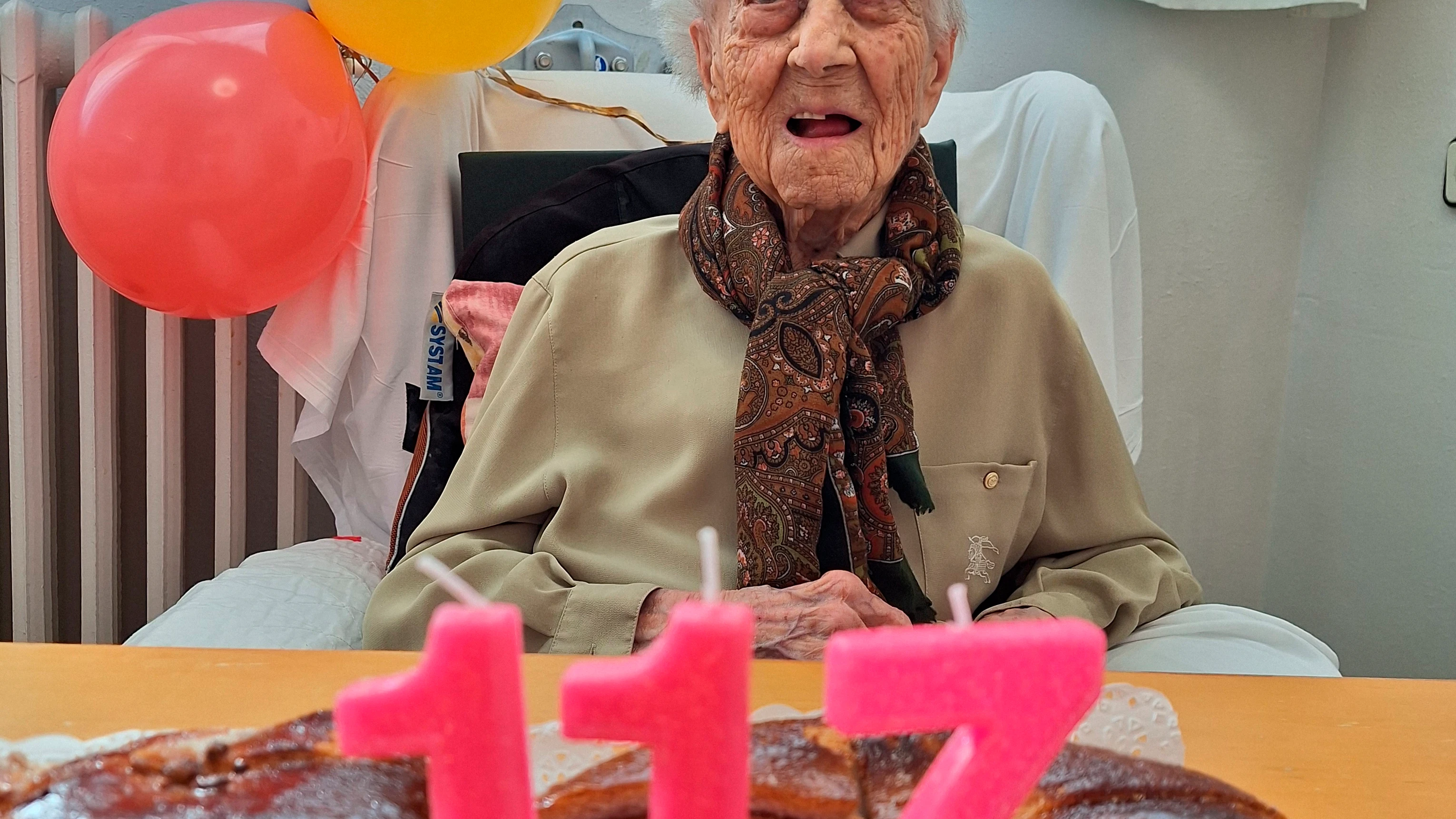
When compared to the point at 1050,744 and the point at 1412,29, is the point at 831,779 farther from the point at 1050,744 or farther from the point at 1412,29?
the point at 1412,29

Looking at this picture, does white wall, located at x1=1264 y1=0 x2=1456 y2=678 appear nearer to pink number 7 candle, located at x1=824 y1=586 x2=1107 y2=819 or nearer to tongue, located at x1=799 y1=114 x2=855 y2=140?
tongue, located at x1=799 y1=114 x2=855 y2=140

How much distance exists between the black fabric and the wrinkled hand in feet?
2.52

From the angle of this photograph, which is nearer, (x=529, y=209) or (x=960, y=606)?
(x=960, y=606)

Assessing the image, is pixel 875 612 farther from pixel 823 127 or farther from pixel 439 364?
pixel 439 364

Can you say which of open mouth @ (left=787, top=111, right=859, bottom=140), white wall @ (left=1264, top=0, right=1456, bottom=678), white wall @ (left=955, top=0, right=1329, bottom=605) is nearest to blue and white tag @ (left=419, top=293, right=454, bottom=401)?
open mouth @ (left=787, top=111, right=859, bottom=140)

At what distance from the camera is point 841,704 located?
35 centimetres

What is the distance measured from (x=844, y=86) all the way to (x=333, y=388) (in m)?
1.08

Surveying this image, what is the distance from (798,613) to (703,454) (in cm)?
23

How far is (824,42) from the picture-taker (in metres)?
1.20

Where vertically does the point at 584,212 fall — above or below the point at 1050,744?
above

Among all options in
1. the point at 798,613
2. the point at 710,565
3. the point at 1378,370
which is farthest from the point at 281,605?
the point at 1378,370

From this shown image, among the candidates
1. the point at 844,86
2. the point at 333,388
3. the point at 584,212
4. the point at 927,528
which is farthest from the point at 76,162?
the point at 927,528

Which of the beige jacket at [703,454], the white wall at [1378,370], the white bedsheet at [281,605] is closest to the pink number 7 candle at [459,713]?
the beige jacket at [703,454]

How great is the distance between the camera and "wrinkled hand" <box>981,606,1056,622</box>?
3.82 ft
